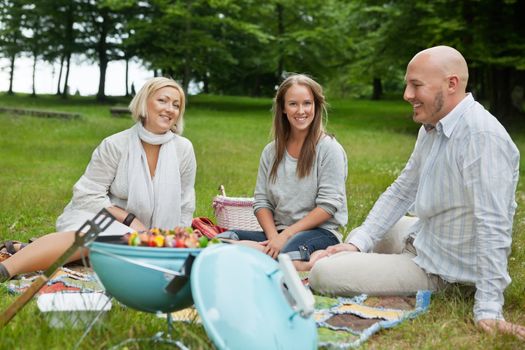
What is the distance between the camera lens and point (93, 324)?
10.1ft

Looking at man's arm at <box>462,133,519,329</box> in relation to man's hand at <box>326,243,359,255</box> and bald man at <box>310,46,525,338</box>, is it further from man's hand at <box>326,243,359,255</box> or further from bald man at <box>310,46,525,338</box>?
man's hand at <box>326,243,359,255</box>

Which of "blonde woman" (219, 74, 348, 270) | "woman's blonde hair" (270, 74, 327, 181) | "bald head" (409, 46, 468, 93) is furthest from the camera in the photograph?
"woman's blonde hair" (270, 74, 327, 181)

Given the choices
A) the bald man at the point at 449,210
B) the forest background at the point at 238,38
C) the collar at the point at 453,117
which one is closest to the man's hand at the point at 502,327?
the bald man at the point at 449,210

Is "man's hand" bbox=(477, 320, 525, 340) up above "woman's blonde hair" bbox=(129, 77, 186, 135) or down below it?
below

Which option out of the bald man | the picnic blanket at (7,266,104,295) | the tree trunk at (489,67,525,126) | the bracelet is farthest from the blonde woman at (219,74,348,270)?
the tree trunk at (489,67,525,126)

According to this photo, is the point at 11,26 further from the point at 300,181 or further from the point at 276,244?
the point at 276,244

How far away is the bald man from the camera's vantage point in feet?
12.0

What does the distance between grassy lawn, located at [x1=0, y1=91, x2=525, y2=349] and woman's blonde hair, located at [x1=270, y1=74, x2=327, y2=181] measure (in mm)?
1511

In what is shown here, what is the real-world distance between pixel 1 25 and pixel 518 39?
2374 cm

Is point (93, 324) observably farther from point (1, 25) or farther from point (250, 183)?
point (1, 25)

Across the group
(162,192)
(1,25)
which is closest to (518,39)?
(162,192)

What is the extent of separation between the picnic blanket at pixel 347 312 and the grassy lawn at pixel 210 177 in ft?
0.24

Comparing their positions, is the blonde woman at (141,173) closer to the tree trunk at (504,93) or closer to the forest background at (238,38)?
the forest background at (238,38)

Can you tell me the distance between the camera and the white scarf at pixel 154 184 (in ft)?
16.6
